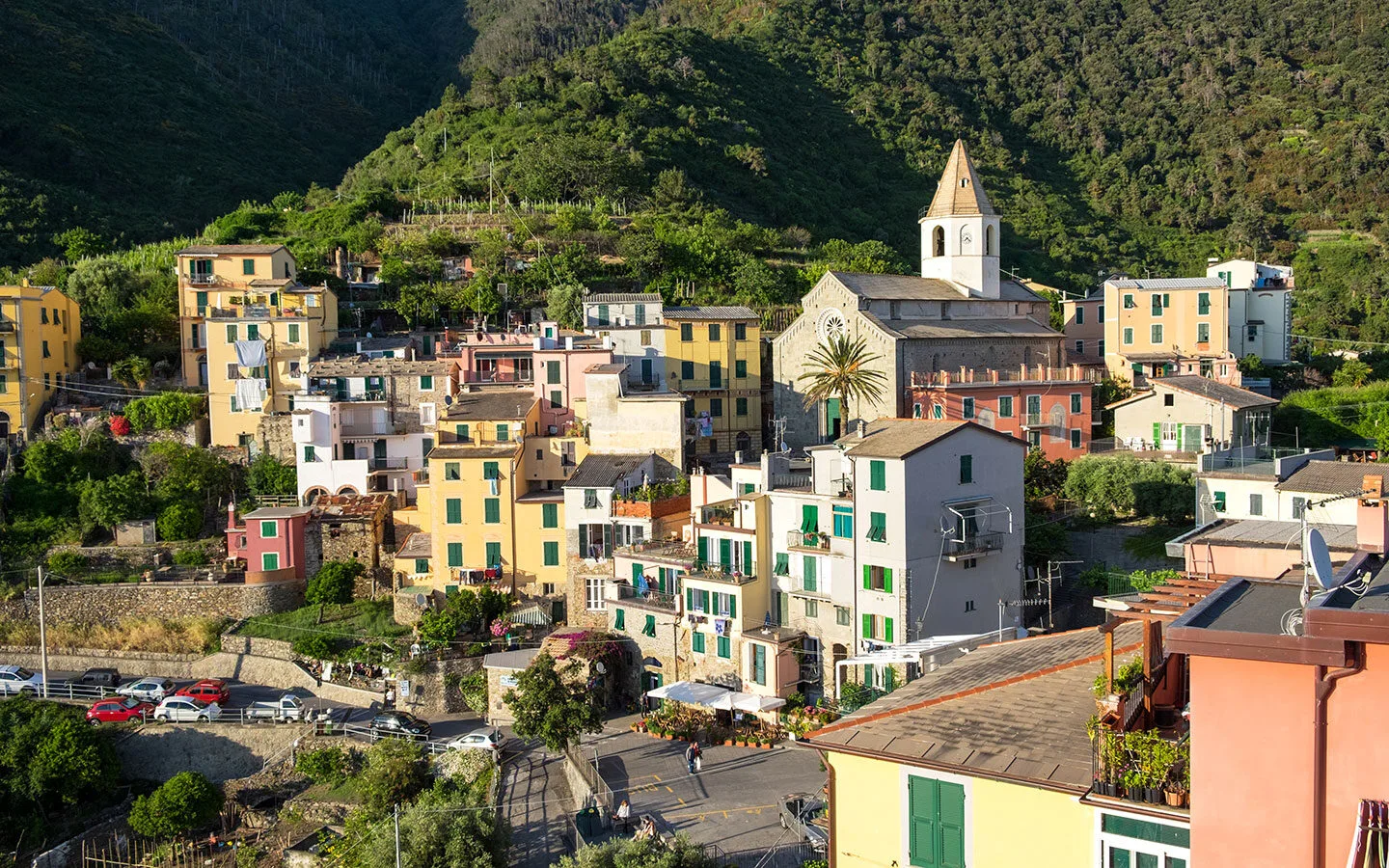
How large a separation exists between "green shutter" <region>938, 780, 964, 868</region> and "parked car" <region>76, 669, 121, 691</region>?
33.2 meters

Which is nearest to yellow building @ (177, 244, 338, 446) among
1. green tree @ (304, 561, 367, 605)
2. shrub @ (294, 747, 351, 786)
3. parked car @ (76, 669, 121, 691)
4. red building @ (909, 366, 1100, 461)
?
green tree @ (304, 561, 367, 605)

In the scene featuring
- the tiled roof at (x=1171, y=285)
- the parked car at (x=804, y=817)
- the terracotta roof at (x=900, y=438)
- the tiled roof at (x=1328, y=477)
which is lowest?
the parked car at (x=804, y=817)

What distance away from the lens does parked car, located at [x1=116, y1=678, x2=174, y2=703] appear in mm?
37347

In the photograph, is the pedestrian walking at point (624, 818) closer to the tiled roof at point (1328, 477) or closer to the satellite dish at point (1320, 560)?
the tiled roof at point (1328, 477)

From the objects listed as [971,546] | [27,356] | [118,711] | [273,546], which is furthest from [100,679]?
[971,546]

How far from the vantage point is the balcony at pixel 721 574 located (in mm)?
32875

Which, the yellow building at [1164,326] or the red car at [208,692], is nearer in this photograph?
the red car at [208,692]

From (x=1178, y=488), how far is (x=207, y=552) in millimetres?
32033

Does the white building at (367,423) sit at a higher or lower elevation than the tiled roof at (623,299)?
lower

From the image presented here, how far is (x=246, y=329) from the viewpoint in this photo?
4834cm

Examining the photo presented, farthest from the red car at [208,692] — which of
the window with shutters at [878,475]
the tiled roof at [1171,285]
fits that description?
the tiled roof at [1171,285]

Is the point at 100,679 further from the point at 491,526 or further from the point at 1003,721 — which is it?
the point at 1003,721

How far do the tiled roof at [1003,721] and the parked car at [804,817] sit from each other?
9.03 m

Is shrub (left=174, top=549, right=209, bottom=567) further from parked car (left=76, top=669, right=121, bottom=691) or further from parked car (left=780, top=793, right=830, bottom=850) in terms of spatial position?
parked car (left=780, top=793, right=830, bottom=850)
